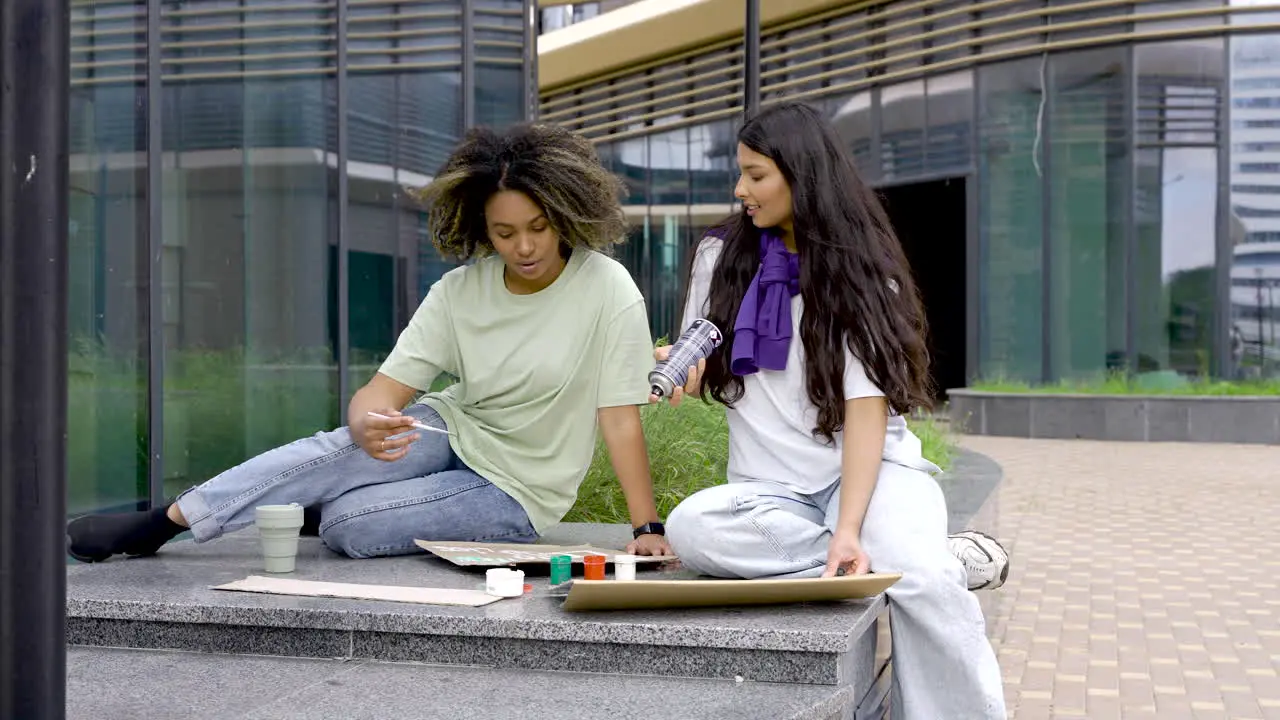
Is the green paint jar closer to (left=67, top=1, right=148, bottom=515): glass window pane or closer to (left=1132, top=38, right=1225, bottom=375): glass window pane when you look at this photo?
(left=67, top=1, right=148, bottom=515): glass window pane

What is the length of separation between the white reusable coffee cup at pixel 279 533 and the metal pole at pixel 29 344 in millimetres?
1934

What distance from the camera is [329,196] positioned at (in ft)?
23.4

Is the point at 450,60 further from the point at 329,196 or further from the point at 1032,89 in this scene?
the point at 1032,89

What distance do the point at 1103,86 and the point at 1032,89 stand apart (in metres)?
0.96

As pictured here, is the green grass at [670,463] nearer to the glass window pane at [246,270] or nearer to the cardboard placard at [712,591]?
the glass window pane at [246,270]

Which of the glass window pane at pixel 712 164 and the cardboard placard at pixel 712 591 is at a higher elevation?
the glass window pane at pixel 712 164

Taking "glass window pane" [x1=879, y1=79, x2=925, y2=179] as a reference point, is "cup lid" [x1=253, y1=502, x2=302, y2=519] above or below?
below

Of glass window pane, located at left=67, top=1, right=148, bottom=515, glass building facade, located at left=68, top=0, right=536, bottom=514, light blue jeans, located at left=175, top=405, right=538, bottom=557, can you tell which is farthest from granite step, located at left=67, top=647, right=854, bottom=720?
glass building facade, located at left=68, top=0, right=536, bottom=514

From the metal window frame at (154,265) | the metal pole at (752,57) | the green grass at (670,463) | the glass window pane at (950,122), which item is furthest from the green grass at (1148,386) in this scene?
the metal window frame at (154,265)

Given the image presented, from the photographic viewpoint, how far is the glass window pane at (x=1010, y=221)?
1819cm

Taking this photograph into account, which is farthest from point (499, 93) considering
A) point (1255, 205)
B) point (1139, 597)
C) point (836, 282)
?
point (1255, 205)

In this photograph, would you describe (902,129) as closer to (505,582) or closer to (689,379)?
(689,379)

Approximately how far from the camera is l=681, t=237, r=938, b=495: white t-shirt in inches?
136

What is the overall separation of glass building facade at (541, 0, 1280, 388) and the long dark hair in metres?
14.8
